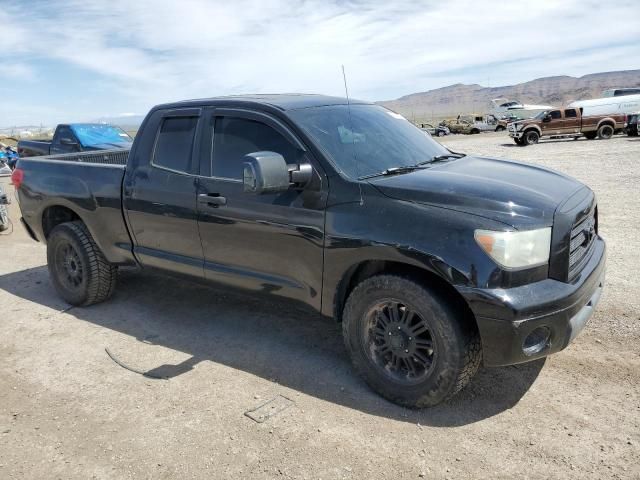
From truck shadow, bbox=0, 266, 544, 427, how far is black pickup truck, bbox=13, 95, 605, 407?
19 cm

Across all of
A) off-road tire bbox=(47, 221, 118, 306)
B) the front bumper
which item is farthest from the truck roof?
the front bumper

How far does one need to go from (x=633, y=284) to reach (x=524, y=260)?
2.80m

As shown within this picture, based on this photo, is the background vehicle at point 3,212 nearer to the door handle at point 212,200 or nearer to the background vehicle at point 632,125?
the door handle at point 212,200

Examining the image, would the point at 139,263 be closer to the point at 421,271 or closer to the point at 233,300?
the point at 233,300

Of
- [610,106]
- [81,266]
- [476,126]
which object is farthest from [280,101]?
[476,126]

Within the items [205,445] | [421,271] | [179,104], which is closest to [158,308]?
[179,104]

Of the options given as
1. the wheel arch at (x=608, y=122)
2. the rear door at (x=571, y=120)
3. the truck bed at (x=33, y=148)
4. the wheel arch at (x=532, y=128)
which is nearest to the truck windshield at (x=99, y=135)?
the truck bed at (x=33, y=148)

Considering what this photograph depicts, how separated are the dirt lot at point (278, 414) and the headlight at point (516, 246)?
98 cm

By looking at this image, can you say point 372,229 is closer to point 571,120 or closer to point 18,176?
point 18,176

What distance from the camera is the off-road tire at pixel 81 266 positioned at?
5.12 m

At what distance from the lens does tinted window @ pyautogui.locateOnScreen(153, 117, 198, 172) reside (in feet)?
13.9

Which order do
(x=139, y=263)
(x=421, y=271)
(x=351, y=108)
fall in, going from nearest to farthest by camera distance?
(x=421, y=271) < (x=351, y=108) < (x=139, y=263)

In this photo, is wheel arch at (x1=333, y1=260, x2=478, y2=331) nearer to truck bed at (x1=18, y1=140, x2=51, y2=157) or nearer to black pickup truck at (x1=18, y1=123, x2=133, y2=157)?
black pickup truck at (x1=18, y1=123, x2=133, y2=157)

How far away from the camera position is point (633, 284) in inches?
195
